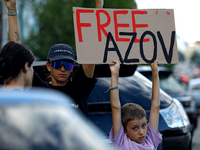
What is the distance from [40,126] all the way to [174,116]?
306 cm

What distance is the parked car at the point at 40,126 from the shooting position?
1.35m

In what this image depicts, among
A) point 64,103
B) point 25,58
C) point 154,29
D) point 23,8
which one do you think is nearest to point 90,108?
point 154,29

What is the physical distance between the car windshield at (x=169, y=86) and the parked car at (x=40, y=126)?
249 inches

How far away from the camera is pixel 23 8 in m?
26.7

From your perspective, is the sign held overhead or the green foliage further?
the green foliage

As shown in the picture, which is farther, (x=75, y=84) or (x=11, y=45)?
(x=75, y=84)

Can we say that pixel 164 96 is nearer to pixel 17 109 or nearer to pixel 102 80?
pixel 102 80

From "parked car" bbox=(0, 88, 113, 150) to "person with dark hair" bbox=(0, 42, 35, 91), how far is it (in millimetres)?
923

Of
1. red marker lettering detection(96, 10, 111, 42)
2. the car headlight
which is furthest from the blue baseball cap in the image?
the car headlight

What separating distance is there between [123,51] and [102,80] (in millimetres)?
1258

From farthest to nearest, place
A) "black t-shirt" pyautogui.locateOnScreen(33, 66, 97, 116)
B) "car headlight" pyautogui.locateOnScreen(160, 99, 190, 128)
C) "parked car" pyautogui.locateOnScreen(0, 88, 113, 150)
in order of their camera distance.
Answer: "car headlight" pyautogui.locateOnScreen(160, 99, 190, 128) → "black t-shirt" pyautogui.locateOnScreen(33, 66, 97, 116) → "parked car" pyautogui.locateOnScreen(0, 88, 113, 150)

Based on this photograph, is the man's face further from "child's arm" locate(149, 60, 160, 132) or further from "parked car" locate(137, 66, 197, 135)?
"parked car" locate(137, 66, 197, 135)

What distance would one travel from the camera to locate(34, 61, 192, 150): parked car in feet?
12.9

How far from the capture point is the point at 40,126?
4.57 ft
